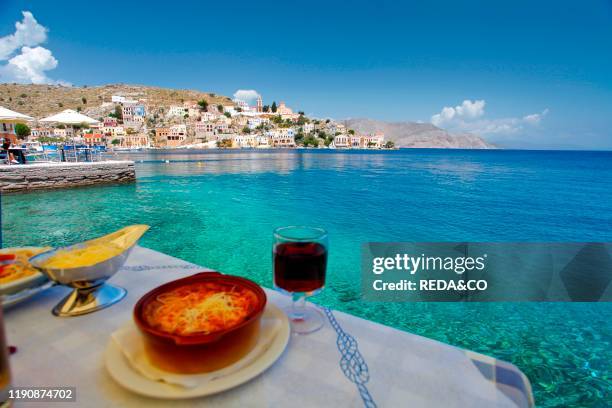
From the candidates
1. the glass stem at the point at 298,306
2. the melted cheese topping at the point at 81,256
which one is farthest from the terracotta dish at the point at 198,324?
the melted cheese topping at the point at 81,256

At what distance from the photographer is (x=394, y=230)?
8945mm

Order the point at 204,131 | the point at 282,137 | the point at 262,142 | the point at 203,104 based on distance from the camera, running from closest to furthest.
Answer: the point at 204,131, the point at 262,142, the point at 282,137, the point at 203,104

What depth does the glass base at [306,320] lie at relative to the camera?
1153 millimetres

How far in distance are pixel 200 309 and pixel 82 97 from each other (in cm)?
13454

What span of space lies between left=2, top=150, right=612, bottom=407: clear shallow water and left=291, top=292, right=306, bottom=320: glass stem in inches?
97.2

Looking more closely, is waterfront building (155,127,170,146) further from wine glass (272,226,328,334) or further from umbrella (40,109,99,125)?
wine glass (272,226,328,334)

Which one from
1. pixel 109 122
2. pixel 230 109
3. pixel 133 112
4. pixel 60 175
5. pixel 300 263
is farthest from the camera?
pixel 230 109

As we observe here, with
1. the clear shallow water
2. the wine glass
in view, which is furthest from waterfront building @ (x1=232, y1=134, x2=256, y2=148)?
the wine glass

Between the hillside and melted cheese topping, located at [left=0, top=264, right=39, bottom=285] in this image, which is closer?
melted cheese topping, located at [left=0, top=264, right=39, bottom=285]

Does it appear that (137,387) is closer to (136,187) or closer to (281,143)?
(136,187)

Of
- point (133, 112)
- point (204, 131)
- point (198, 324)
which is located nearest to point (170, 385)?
point (198, 324)

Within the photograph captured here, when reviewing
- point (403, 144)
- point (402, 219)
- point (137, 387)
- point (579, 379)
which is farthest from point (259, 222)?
point (403, 144)

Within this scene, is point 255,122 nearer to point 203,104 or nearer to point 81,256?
point 203,104

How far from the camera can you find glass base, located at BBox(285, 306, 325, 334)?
3.78 feet
